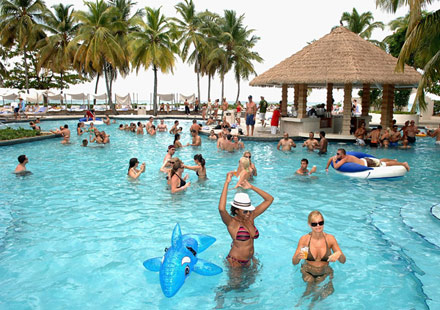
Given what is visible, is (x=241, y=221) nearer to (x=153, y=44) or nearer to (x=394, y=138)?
(x=394, y=138)

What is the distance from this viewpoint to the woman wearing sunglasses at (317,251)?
4328 millimetres

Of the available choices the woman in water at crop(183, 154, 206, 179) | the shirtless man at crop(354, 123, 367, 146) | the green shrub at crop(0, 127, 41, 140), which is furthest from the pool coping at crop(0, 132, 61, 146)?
the shirtless man at crop(354, 123, 367, 146)

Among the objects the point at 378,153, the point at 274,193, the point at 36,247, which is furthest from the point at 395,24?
the point at 36,247

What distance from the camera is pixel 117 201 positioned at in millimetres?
8883

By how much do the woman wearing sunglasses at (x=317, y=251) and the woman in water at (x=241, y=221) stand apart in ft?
1.89

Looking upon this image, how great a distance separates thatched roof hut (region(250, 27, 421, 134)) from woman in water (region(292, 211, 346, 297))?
14014mm

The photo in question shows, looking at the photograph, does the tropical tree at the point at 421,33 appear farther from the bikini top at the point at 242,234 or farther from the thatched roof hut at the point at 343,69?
the bikini top at the point at 242,234

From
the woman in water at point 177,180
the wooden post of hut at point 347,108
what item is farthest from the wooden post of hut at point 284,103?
the woman in water at point 177,180

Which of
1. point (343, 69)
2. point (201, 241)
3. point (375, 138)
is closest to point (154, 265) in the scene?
point (201, 241)

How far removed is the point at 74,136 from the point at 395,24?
34.0m

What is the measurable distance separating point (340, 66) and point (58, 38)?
30239mm

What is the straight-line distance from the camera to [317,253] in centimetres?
453

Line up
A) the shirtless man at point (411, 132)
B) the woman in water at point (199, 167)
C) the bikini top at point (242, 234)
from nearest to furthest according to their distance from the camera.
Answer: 1. the bikini top at point (242, 234)
2. the woman in water at point (199, 167)
3. the shirtless man at point (411, 132)

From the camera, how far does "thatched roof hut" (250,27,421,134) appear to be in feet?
57.5
